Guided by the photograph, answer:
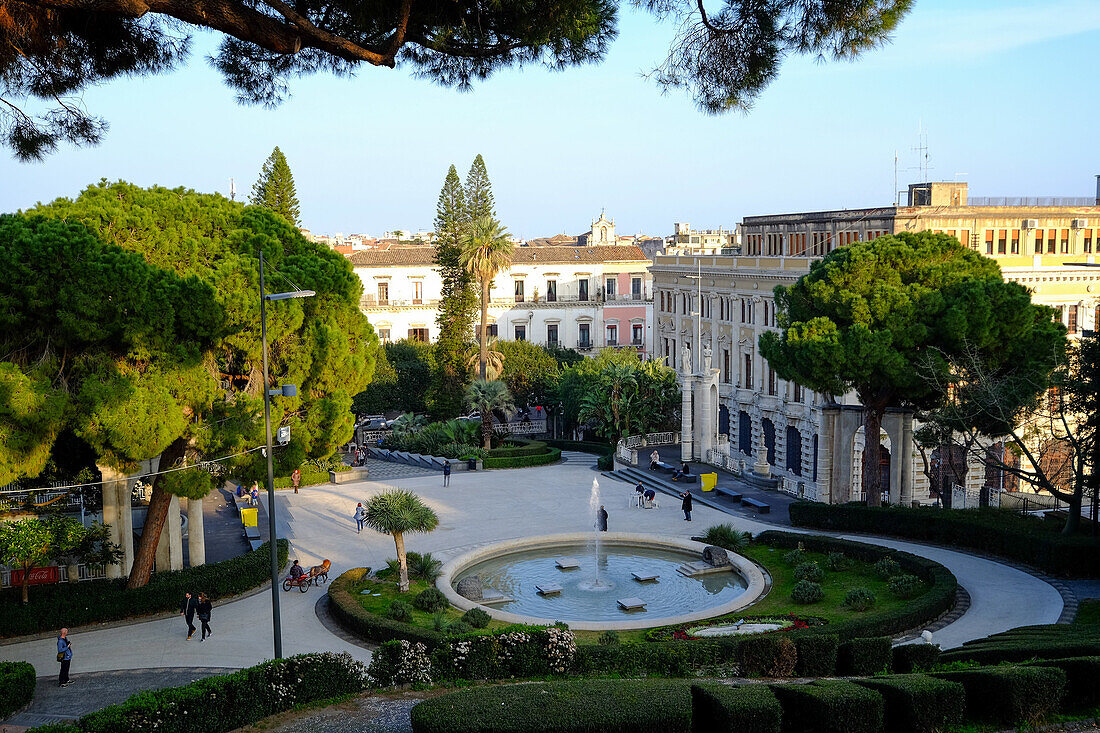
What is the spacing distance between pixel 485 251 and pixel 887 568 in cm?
3130

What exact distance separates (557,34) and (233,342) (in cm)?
1317

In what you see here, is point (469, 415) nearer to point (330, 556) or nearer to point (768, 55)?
point (330, 556)

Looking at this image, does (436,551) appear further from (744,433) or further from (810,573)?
(744,433)

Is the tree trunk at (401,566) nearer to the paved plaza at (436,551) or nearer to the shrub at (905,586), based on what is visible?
the paved plaza at (436,551)

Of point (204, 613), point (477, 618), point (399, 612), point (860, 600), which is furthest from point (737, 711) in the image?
point (204, 613)

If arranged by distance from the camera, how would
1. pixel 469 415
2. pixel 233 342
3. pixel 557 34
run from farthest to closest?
Answer: pixel 469 415 → pixel 233 342 → pixel 557 34

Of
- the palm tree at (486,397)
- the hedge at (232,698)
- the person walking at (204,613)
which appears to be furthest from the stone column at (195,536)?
the palm tree at (486,397)

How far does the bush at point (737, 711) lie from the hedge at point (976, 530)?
16.1 metres

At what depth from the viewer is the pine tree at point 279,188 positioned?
5581cm

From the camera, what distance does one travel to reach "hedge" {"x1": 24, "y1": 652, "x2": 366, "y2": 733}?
43.6ft

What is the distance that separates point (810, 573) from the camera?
81.6 feet

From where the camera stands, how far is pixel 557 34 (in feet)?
43.9

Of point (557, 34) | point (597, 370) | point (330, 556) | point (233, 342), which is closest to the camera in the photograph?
Answer: point (557, 34)

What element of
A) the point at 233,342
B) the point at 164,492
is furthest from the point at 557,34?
the point at 164,492
